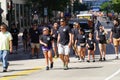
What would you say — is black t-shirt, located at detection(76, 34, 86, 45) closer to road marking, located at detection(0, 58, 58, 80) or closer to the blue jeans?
road marking, located at detection(0, 58, 58, 80)

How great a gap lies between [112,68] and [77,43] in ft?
12.8

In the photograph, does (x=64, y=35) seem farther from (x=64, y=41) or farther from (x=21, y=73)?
(x=21, y=73)

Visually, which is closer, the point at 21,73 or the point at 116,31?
the point at 21,73

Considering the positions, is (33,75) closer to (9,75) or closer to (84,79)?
(9,75)

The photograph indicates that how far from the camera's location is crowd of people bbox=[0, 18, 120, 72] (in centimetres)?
1848

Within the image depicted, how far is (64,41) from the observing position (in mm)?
18438

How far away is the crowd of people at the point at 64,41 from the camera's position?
18.5 metres

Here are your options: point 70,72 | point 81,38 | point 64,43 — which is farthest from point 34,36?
point 70,72

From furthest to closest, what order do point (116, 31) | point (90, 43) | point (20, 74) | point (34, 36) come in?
point (34, 36), point (116, 31), point (90, 43), point (20, 74)

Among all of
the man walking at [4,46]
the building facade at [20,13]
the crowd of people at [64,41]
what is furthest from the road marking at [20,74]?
the building facade at [20,13]

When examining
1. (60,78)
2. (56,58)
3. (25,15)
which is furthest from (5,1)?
(60,78)

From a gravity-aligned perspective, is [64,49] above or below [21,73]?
above

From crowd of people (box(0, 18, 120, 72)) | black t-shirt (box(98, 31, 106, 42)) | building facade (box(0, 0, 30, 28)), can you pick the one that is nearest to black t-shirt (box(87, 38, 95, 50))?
crowd of people (box(0, 18, 120, 72))

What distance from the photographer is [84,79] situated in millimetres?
15484
